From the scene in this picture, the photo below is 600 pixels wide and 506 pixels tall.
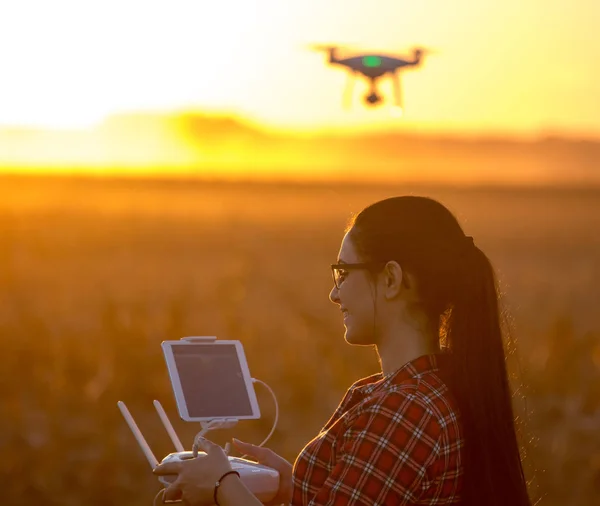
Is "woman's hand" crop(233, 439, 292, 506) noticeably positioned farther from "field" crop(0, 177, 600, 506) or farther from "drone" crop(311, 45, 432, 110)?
"drone" crop(311, 45, 432, 110)

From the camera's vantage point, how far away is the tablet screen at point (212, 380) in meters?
3.03

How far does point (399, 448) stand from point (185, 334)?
43.3ft

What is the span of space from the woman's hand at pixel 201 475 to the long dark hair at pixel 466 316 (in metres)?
0.56

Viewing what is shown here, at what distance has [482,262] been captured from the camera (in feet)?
8.77

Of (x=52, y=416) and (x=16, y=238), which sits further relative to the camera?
(x=16, y=238)

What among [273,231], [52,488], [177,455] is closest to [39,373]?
[52,488]

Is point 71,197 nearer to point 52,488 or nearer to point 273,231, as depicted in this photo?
point 273,231

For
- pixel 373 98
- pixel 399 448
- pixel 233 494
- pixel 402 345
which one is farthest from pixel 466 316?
pixel 373 98

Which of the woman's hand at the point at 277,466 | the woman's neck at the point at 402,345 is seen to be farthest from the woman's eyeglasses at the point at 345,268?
the woman's hand at the point at 277,466

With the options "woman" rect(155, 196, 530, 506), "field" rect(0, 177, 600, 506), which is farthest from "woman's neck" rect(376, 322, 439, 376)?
"field" rect(0, 177, 600, 506)

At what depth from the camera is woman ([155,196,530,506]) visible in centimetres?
242

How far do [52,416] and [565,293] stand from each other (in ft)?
50.4

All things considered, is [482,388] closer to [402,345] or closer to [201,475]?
[402,345]

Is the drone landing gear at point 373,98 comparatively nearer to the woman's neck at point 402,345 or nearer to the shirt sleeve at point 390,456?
the woman's neck at point 402,345
